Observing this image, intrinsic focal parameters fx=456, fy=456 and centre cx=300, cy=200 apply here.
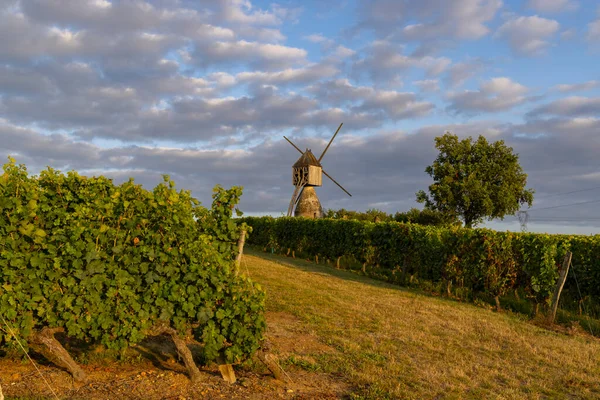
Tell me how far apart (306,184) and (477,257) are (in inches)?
1516

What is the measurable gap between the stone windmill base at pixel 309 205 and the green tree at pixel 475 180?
475 inches

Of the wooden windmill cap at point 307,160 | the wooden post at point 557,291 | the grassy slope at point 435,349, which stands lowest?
the grassy slope at point 435,349

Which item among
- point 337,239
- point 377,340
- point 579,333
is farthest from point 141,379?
point 337,239

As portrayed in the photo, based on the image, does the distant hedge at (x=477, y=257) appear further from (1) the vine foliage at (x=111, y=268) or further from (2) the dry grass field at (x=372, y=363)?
(1) the vine foliage at (x=111, y=268)

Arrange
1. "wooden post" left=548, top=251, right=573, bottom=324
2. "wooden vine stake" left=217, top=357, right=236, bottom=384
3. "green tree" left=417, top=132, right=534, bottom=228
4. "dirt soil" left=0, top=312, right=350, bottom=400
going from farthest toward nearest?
"green tree" left=417, top=132, right=534, bottom=228 < "wooden post" left=548, top=251, right=573, bottom=324 < "wooden vine stake" left=217, top=357, right=236, bottom=384 < "dirt soil" left=0, top=312, right=350, bottom=400

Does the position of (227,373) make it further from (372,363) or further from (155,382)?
(372,363)

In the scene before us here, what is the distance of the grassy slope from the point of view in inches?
316

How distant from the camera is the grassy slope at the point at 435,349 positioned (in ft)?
26.3

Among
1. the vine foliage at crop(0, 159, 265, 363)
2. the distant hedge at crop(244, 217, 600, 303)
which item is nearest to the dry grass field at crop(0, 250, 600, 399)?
the vine foliage at crop(0, 159, 265, 363)

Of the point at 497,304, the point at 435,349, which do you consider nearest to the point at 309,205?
the point at 497,304

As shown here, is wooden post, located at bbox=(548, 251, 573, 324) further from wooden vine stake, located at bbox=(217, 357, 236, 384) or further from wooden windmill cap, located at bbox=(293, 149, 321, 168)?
wooden windmill cap, located at bbox=(293, 149, 321, 168)

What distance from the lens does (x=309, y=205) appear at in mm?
53406

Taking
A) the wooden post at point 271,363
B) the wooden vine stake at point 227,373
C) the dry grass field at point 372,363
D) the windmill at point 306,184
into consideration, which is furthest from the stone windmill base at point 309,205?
the wooden vine stake at point 227,373

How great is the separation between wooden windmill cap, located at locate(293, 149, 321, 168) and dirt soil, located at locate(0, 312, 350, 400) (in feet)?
157
